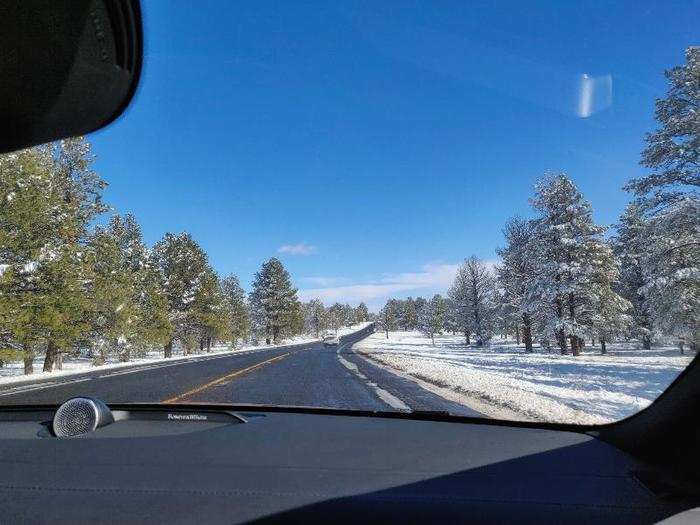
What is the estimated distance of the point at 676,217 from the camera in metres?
2.41

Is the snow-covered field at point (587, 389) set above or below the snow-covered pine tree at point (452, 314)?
below

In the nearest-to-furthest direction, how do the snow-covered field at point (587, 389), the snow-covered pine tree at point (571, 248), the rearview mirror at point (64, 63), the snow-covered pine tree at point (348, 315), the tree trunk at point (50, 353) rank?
the rearview mirror at point (64, 63) < the snow-covered field at point (587, 389) < the snow-covered pine tree at point (571, 248) < the tree trunk at point (50, 353) < the snow-covered pine tree at point (348, 315)

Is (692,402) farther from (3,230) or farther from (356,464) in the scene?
(3,230)

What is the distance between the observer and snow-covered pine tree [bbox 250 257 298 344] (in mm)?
47656

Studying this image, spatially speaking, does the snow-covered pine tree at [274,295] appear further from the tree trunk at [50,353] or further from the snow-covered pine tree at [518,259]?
the snow-covered pine tree at [518,259]

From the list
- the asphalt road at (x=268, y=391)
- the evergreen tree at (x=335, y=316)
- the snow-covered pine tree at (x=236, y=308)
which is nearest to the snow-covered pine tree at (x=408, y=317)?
the evergreen tree at (x=335, y=316)

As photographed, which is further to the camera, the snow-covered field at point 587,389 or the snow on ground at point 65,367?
the snow on ground at point 65,367

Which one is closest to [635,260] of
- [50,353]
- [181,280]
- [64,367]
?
[50,353]

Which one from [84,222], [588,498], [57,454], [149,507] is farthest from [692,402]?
[84,222]

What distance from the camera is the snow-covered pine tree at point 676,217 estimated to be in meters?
2.26

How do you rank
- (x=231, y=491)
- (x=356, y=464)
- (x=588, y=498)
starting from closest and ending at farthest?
(x=588, y=498) → (x=231, y=491) → (x=356, y=464)

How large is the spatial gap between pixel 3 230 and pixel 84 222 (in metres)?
9.79

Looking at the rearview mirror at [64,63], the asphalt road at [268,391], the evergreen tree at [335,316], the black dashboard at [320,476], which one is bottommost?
the asphalt road at [268,391]

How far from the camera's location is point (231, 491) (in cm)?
198
